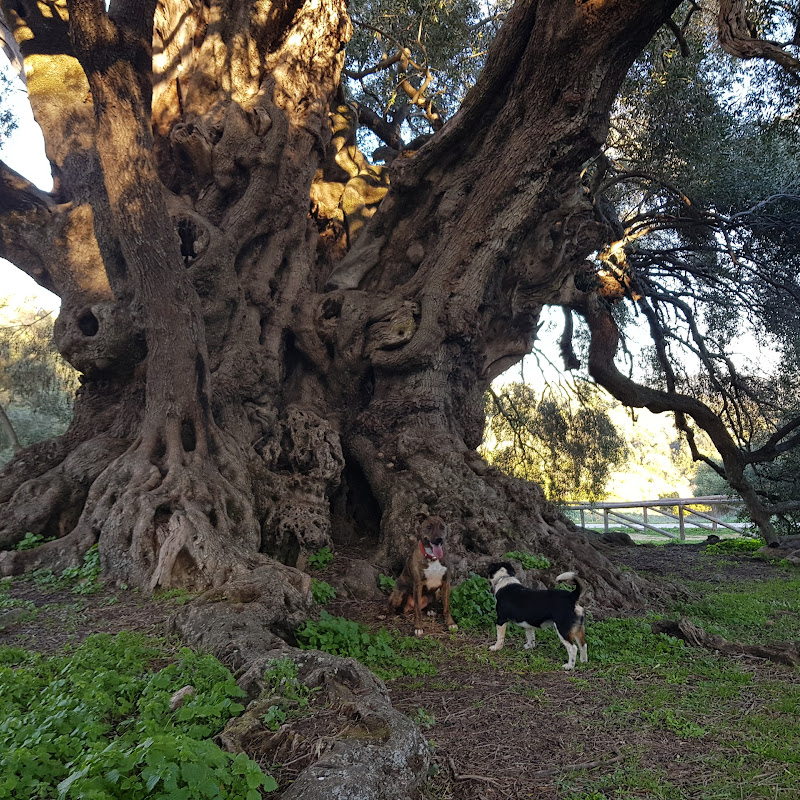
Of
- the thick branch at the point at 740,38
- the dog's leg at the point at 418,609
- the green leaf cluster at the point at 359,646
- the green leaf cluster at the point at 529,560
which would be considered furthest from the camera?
the green leaf cluster at the point at 529,560

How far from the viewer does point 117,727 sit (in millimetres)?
2863

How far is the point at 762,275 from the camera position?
11141 mm

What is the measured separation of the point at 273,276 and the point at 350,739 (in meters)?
7.64

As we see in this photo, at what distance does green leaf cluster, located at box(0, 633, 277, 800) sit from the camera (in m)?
2.12

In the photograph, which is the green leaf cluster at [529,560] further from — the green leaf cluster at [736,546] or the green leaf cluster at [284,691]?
the green leaf cluster at [736,546]

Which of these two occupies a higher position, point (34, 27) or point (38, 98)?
point (34, 27)

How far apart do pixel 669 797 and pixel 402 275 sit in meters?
8.01

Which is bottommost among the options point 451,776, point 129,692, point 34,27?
point 451,776

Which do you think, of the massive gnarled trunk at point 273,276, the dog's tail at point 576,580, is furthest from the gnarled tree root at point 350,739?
the massive gnarled trunk at point 273,276

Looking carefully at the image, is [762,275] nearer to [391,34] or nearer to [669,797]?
[391,34]

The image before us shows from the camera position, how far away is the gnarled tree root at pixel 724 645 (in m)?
4.89

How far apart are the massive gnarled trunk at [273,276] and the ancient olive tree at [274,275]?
33mm

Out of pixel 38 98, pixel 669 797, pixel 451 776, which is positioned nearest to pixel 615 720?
pixel 669 797

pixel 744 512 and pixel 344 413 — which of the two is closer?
pixel 344 413
